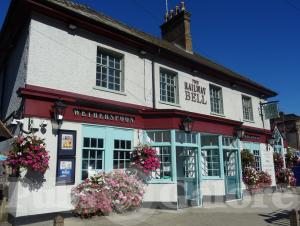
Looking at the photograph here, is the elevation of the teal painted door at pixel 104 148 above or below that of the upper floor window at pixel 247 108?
below

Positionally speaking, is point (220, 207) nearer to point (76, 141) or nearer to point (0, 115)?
point (76, 141)

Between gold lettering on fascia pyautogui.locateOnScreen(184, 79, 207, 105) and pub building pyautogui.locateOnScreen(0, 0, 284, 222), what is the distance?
52 millimetres

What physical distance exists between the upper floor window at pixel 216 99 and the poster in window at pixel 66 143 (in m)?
8.76

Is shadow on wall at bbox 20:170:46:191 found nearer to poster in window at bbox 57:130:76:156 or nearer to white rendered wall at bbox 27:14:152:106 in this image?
poster in window at bbox 57:130:76:156

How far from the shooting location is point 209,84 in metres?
15.9

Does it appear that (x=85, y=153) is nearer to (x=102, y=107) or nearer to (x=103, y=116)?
(x=103, y=116)

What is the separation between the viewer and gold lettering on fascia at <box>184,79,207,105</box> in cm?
1437

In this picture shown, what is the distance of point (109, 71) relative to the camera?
38.2ft

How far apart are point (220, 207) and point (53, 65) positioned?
8233mm

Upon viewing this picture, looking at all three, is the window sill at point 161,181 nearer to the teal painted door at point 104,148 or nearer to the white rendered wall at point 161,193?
the white rendered wall at point 161,193

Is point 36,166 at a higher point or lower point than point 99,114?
lower

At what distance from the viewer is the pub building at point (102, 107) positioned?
9148 millimetres

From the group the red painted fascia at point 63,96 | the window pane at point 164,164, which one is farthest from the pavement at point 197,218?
the red painted fascia at point 63,96

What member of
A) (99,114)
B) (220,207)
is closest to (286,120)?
(220,207)
